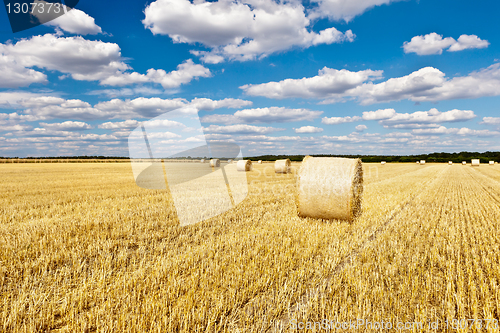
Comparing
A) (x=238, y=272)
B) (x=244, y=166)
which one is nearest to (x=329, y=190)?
(x=238, y=272)

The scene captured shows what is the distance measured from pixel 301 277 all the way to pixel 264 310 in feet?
3.10

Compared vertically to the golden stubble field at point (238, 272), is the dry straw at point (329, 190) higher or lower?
higher

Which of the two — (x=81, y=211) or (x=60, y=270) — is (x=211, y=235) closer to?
(x=60, y=270)

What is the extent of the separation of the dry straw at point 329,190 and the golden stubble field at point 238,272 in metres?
0.36

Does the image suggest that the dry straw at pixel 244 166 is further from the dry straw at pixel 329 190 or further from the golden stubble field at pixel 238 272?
the golden stubble field at pixel 238 272

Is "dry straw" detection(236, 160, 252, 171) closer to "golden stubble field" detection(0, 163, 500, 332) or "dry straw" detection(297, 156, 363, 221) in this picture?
"dry straw" detection(297, 156, 363, 221)

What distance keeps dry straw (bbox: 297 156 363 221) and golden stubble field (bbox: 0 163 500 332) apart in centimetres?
36

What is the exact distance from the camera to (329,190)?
7641 mm

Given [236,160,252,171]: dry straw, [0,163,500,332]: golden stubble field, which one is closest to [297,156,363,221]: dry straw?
[0,163,500,332]: golden stubble field

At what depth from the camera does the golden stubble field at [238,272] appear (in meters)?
3.05

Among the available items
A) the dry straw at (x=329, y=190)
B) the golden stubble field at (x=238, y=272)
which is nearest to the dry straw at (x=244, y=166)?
the dry straw at (x=329, y=190)

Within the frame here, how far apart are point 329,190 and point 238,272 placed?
4374mm

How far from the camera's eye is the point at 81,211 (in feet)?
27.5

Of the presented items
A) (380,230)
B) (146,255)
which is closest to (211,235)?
(146,255)
